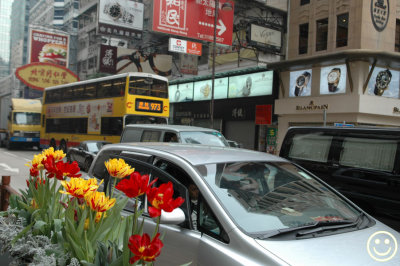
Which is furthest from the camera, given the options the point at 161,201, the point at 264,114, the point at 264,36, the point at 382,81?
the point at 264,114

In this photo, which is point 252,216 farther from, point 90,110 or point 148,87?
point 90,110

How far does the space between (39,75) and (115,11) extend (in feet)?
35.4

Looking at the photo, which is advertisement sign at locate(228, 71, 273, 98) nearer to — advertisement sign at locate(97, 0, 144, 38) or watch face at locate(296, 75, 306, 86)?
watch face at locate(296, 75, 306, 86)

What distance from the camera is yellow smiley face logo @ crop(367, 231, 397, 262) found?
250cm

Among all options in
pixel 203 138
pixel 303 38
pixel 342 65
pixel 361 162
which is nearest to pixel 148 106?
pixel 203 138

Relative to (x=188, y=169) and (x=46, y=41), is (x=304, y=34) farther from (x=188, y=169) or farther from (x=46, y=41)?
(x=46, y=41)

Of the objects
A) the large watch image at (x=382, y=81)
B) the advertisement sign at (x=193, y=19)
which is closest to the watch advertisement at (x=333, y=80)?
the large watch image at (x=382, y=81)

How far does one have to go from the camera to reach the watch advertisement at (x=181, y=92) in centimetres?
2938

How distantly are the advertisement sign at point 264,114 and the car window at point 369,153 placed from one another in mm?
17493

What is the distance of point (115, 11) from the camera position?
2256cm

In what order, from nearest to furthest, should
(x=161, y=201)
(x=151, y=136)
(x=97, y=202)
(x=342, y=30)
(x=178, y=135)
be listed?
(x=161, y=201), (x=97, y=202), (x=178, y=135), (x=151, y=136), (x=342, y=30)

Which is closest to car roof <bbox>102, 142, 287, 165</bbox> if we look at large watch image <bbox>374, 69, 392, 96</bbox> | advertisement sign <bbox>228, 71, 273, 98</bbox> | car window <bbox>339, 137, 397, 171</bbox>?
car window <bbox>339, 137, 397, 171</bbox>

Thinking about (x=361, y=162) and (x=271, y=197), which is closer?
(x=271, y=197)

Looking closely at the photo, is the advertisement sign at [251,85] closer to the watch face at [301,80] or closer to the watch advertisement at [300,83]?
the watch advertisement at [300,83]
